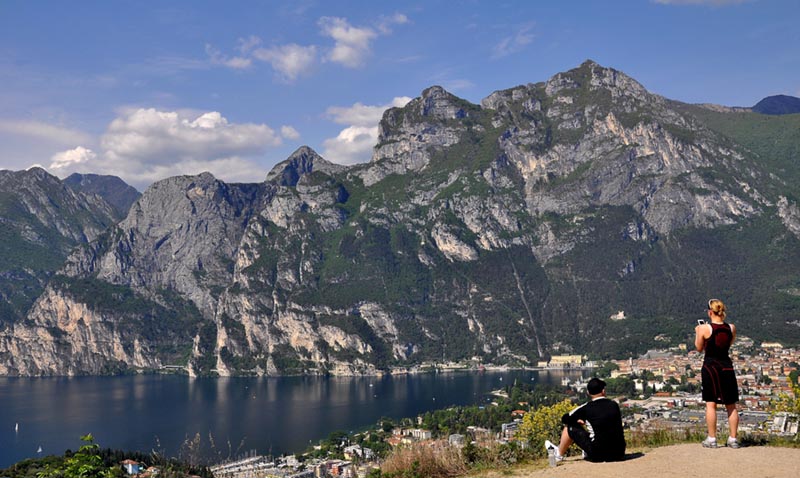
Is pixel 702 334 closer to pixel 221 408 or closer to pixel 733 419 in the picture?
pixel 733 419

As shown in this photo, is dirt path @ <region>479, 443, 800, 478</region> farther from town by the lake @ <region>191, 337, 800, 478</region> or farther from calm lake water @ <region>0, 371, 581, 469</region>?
calm lake water @ <region>0, 371, 581, 469</region>

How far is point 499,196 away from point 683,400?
437ft

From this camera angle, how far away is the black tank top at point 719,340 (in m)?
9.82

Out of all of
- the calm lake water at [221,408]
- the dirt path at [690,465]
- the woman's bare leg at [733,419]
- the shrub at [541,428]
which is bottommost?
the calm lake water at [221,408]

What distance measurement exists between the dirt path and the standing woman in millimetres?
474

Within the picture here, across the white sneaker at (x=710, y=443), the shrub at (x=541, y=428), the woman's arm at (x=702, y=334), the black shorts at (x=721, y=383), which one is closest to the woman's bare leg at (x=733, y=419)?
the black shorts at (x=721, y=383)

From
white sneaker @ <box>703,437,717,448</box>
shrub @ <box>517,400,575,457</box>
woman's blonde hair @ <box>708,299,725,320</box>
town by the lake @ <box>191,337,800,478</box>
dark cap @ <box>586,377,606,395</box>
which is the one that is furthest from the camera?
town by the lake @ <box>191,337,800,478</box>

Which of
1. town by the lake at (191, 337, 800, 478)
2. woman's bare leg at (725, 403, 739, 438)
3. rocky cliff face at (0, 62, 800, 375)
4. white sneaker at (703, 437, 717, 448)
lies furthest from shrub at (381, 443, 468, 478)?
rocky cliff face at (0, 62, 800, 375)

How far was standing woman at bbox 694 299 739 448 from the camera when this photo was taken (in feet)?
32.2

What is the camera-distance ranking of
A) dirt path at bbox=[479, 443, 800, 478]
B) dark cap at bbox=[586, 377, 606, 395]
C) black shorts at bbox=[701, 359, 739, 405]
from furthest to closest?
black shorts at bbox=[701, 359, 739, 405] < dark cap at bbox=[586, 377, 606, 395] < dirt path at bbox=[479, 443, 800, 478]

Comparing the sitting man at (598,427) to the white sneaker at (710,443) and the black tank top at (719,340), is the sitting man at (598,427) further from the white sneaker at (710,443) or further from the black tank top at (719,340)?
the black tank top at (719,340)

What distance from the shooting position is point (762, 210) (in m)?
175

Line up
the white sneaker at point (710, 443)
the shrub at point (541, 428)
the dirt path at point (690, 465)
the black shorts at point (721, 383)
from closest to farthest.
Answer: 1. the dirt path at point (690, 465)
2. the black shorts at point (721, 383)
3. the white sneaker at point (710, 443)
4. the shrub at point (541, 428)

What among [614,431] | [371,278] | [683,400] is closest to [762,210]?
[371,278]
